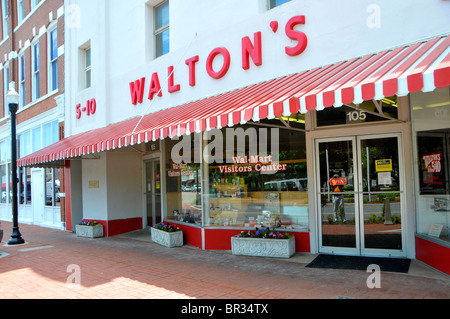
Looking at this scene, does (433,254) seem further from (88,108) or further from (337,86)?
(88,108)

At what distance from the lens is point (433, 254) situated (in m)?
5.57

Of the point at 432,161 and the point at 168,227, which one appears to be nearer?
the point at 432,161

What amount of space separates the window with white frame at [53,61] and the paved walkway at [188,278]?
26.2 feet

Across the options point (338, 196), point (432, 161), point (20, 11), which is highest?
point (20, 11)

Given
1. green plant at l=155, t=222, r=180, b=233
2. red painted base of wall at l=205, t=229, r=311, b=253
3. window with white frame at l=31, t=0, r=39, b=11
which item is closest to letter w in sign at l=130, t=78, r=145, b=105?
green plant at l=155, t=222, r=180, b=233

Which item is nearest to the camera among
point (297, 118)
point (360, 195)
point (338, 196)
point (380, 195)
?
point (380, 195)

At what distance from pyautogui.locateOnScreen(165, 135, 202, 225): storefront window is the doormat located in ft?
9.74

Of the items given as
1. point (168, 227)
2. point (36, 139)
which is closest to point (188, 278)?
point (168, 227)

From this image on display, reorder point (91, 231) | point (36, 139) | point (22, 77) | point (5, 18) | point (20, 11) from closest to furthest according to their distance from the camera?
point (91, 231) → point (36, 139) → point (22, 77) → point (20, 11) → point (5, 18)

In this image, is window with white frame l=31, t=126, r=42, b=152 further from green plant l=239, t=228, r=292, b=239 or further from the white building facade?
green plant l=239, t=228, r=292, b=239

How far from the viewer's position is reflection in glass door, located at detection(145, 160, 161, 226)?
35.0 feet

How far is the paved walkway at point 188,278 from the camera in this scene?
192 inches

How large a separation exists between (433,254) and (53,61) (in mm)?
14050

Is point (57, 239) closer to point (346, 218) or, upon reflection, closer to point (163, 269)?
point (163, 269)
